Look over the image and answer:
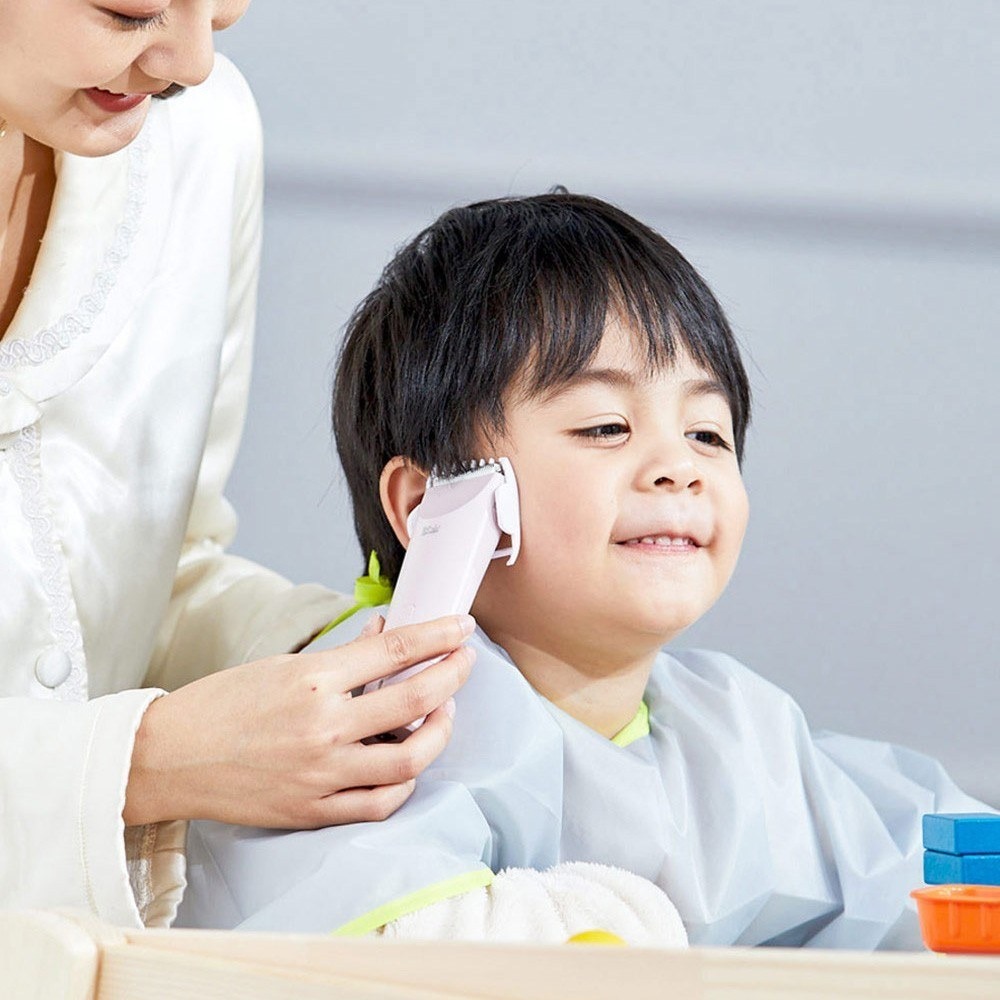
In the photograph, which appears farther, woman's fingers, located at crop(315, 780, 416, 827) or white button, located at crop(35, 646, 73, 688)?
white button, located at crop(35, 646, 73, 688)

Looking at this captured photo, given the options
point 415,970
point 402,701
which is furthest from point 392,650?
point 415,970

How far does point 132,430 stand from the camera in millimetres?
940

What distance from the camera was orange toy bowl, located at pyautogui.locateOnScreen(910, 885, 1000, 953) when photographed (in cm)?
56

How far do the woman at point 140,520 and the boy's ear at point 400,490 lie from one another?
8 cm

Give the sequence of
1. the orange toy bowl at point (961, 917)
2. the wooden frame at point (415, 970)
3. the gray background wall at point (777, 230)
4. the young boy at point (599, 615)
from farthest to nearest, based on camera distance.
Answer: the gray background wall at point (777, 230) < the young boy at point (599, 615) < the orange toy bowl at point (961, 917) < the wooden frame at point (415, 970)

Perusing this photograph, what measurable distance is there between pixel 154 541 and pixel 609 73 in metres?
0.68

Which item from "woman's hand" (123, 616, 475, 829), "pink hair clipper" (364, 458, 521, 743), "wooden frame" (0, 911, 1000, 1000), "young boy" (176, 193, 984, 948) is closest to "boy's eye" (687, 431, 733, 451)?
"young boy" (176, 193, 984, 948)

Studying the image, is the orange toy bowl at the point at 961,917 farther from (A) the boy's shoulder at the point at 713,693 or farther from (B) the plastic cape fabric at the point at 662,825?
(A) the boy's shoulder at the point at 713,693

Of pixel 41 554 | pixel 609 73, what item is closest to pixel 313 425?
pixel 609 73

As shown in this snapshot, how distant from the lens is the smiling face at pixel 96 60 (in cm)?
69

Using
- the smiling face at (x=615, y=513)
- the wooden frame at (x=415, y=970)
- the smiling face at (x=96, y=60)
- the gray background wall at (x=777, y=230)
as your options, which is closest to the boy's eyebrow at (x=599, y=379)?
the smiling face at (x=615, y=513)

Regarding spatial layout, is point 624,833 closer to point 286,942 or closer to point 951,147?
point 286,942

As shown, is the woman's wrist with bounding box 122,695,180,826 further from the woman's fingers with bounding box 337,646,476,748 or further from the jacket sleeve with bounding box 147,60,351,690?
the jacket sleeve with bounding box 147,60,351,690

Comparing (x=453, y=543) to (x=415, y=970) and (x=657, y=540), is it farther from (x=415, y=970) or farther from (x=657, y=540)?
(x=415, y=970)
